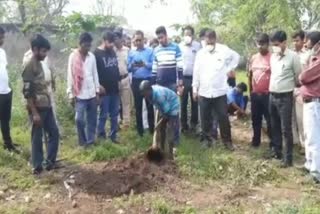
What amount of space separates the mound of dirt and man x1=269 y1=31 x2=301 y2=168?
5.47 ft

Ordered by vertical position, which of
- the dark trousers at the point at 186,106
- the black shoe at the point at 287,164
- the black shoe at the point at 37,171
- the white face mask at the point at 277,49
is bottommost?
the black shoe at the point at 287,164

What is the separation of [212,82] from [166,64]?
2.86ft

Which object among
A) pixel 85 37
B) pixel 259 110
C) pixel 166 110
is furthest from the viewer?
pixel 259 110

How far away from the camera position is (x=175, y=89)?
8.48 m

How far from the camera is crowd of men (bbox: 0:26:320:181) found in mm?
6621

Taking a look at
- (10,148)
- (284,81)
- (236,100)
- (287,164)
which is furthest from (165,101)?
(236,100)

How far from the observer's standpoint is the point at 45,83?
6820 mm

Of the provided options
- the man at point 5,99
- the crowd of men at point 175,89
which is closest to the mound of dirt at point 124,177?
the crowd of men at point 175,89

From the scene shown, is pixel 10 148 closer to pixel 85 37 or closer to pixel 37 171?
pixel 37 171

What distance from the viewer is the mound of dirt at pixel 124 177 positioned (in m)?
6.28

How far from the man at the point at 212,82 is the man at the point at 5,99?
297cm

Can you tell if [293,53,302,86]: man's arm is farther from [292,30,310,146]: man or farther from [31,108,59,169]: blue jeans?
[31,108,59,169]: blue jeans

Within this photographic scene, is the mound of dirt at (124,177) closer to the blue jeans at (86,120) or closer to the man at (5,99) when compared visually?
the blue jeans at (86,120)

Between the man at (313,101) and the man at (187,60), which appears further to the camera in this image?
the man at (187,60)
